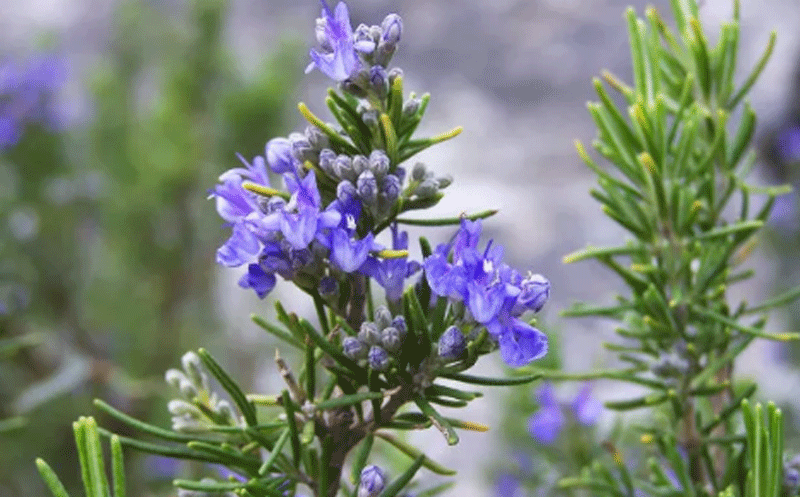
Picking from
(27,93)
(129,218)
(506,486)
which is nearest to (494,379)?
(506,486)

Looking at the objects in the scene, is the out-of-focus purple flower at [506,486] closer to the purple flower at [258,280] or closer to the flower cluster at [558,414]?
the flower cluster at [558,414]

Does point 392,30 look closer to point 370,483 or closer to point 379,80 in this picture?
point 379,80

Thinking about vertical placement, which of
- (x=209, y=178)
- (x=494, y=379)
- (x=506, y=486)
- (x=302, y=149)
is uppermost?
(x=209, y=178)

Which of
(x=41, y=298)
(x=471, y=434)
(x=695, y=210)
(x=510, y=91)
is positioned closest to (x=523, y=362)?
(x=695, y=210)

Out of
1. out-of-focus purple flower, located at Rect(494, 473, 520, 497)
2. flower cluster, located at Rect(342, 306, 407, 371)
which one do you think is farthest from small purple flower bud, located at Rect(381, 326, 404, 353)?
out-of-focus purple flower, located at Rect(494, 473, 520, 497)

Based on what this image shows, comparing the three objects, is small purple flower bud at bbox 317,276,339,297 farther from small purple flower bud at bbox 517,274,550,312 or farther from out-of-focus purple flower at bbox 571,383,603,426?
out-of-focus purple flower at bbox 571,383,603,426
